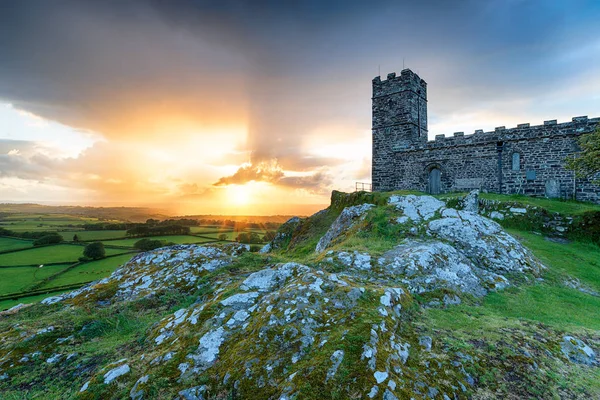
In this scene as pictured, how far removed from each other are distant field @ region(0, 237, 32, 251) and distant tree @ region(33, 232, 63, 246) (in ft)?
4.17

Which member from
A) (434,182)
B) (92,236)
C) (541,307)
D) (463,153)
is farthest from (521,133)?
(92,236)

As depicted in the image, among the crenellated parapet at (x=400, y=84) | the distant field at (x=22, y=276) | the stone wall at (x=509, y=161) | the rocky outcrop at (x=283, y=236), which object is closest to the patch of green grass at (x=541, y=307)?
the rocky outcrop at (x=283, y=236)

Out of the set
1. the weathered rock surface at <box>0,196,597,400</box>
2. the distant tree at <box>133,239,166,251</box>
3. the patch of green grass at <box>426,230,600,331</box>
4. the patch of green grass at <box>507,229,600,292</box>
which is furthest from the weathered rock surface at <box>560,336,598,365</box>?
the distant tree at <box>133,239,166,251</box>

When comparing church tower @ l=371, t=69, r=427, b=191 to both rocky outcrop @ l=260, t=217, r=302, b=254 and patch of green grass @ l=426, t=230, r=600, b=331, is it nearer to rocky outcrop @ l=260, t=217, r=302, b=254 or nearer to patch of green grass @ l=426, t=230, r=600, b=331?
rocky outcrop @ l=260, t=217, r=302, b=254

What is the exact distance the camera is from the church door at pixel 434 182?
33344 millimetres

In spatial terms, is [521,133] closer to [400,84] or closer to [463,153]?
[463,153]

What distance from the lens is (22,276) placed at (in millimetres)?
41156

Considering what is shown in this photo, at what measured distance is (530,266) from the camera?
36.5 ft

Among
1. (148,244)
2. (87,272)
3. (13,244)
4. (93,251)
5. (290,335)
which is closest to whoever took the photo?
(290,335)

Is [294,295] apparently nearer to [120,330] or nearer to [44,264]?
[120,330]

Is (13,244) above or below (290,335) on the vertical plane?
below

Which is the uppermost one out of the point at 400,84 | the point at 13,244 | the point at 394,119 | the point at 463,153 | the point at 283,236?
the point at 400,84

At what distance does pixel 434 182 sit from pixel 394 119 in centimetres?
980

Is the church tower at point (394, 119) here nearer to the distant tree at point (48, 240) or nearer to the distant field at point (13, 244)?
the distant tree at point (48, 240)
